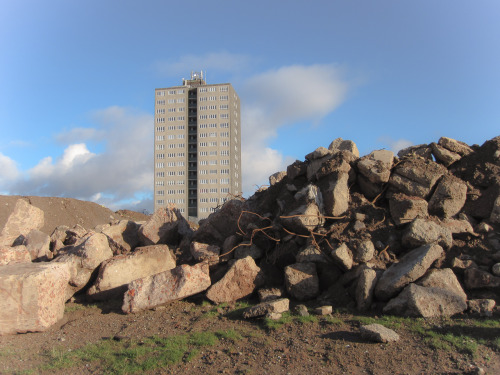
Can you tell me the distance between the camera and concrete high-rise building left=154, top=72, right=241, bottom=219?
7200 centimetres

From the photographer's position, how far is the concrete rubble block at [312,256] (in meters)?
6.83

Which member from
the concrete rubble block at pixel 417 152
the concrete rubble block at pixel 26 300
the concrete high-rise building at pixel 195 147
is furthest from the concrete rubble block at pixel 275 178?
the concrete high-rise building at pixel 195 147

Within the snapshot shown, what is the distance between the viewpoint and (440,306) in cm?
557

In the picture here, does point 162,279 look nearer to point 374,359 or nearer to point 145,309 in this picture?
point 145,309

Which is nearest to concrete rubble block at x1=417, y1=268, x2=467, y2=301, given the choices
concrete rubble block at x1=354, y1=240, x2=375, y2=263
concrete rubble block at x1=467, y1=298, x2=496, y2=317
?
concrete rubble block at x1=467, y1=298, x2=496, y2=317

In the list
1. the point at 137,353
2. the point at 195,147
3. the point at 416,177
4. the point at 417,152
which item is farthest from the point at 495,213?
the point at 195,147

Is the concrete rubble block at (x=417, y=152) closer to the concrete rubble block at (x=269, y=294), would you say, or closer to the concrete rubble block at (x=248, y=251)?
the concrete rubble block at (x=248, y=251)

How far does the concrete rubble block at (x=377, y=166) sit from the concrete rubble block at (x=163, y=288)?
372 cm

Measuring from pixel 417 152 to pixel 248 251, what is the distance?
13.6 ft

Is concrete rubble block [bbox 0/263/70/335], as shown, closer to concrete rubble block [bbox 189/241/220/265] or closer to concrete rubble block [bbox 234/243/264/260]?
concrete rubble block [bbox 189/241/220/265]

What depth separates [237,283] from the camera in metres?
6.90

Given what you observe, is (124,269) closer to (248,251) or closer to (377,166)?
(248,251)

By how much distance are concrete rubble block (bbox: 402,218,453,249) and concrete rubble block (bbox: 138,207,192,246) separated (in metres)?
4.68

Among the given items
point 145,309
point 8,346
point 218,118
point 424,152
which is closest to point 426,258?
point 424,152
